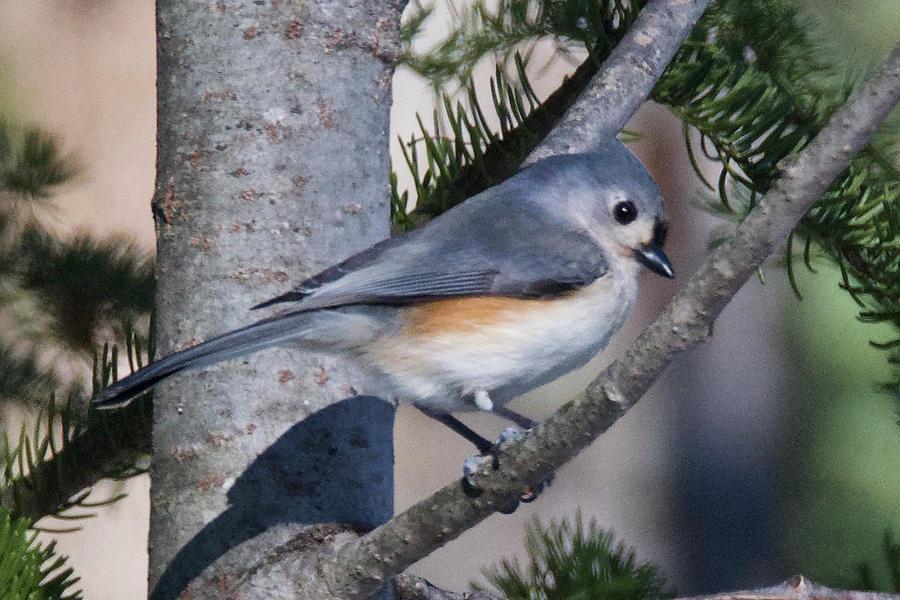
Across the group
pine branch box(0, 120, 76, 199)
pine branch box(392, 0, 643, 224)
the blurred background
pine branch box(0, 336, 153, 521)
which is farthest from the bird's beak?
pine branch box(0, 120, 76, 199)

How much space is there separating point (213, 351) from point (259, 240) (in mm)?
159

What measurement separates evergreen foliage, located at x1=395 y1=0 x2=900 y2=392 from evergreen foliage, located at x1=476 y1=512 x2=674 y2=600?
40 cm

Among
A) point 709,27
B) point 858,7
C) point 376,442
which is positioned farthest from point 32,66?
point 858,7

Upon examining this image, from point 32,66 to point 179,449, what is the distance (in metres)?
0.87

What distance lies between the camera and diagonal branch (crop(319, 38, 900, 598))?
690 mm

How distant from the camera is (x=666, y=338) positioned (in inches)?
29.0

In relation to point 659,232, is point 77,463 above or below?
below

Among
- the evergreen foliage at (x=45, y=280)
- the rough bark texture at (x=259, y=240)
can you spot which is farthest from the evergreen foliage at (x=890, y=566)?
the evergreen foliage at (x=45, y=280)

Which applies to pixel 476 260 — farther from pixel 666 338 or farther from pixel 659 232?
pixel 666 338

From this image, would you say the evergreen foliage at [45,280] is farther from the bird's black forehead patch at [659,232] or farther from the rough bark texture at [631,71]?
the bird's black forehead patch at [659,232]

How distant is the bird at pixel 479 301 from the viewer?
47.9 inches

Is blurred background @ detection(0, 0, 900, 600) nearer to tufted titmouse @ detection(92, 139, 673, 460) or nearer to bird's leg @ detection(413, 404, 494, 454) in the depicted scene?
tufted titmouse @ detection(92, 139, 673, 460)

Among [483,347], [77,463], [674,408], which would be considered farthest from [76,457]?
[674,408]

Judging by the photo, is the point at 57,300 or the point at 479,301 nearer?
the point at 479,301
